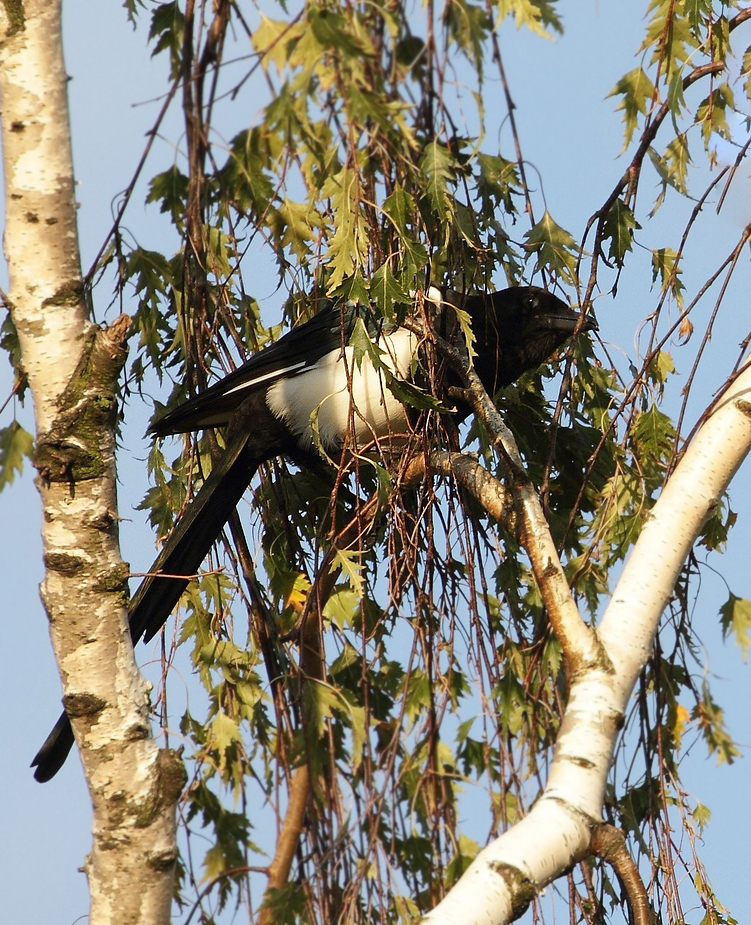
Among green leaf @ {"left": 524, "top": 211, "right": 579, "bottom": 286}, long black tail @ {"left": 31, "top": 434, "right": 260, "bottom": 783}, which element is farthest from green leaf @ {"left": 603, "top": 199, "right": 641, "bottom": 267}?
long black tail @ {"left": 31, "top": 434, "right": 260, "bottom": 783}

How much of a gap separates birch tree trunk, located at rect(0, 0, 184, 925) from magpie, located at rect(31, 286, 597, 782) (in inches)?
28.7

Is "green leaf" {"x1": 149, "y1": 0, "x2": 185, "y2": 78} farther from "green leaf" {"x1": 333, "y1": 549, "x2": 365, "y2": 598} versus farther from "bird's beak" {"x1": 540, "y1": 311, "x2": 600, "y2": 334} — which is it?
"bird's beak" {"x1": 540, "y1": 311, "x2": 600, "y2": 334}

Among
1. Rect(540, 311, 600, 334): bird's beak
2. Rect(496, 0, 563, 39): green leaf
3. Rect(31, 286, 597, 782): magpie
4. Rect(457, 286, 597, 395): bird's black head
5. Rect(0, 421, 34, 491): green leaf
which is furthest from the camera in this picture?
Rect(540, 311, 600, 334): bird's beak

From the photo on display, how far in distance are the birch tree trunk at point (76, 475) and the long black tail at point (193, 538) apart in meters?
0.66

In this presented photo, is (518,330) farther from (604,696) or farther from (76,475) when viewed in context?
(76,475)

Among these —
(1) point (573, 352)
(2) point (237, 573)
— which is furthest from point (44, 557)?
(1) point (573, 352)

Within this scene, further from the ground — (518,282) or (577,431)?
(518,282)

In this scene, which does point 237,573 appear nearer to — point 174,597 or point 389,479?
point 174,597

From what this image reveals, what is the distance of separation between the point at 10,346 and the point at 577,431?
1.23 metres

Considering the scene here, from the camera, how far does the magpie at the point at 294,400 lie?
252cm

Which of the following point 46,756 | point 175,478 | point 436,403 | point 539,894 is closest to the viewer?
point 539,894

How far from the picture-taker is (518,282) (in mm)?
2318

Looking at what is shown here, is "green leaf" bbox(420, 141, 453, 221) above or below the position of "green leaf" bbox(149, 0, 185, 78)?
below

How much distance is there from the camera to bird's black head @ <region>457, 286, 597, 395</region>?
2932 millimetres
